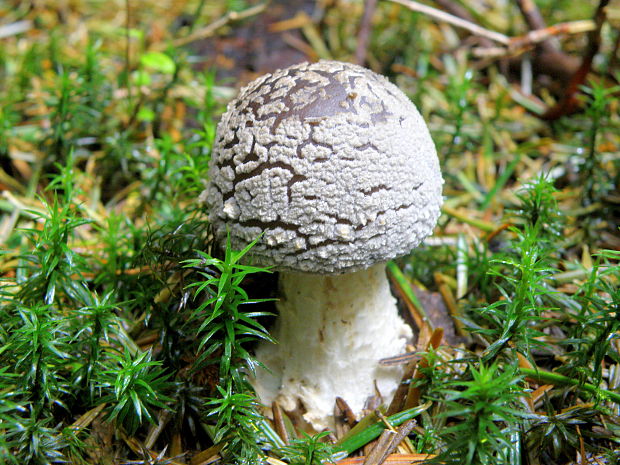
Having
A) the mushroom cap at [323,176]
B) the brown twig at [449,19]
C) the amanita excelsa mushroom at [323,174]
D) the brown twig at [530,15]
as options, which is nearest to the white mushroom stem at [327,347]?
the amanita excelsa mushroom at [323,174]

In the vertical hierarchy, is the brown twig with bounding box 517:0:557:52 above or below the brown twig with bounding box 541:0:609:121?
above

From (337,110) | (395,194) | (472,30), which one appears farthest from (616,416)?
(472,30)

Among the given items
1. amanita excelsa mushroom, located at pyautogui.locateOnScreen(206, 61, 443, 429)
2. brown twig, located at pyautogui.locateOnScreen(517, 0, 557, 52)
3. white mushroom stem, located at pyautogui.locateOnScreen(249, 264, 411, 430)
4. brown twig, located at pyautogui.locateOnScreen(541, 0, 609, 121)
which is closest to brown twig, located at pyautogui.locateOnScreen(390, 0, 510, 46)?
brown twig, located at pyautogui.locateOnScreen(517, 0, 557, 52)

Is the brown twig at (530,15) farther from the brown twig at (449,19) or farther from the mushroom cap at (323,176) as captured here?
the mushroom cap at (323,176)

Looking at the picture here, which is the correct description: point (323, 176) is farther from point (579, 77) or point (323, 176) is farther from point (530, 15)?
point (530, 15)

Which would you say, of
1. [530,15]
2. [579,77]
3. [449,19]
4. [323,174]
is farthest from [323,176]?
[530,15]

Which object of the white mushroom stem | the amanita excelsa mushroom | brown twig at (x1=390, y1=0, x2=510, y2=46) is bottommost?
the white mushroom stem

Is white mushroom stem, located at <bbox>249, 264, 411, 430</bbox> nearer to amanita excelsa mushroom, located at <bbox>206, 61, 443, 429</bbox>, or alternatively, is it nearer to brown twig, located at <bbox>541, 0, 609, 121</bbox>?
amanita excelsa mushroom, located at <bbox>206, 61, 443, 429</bbox>
